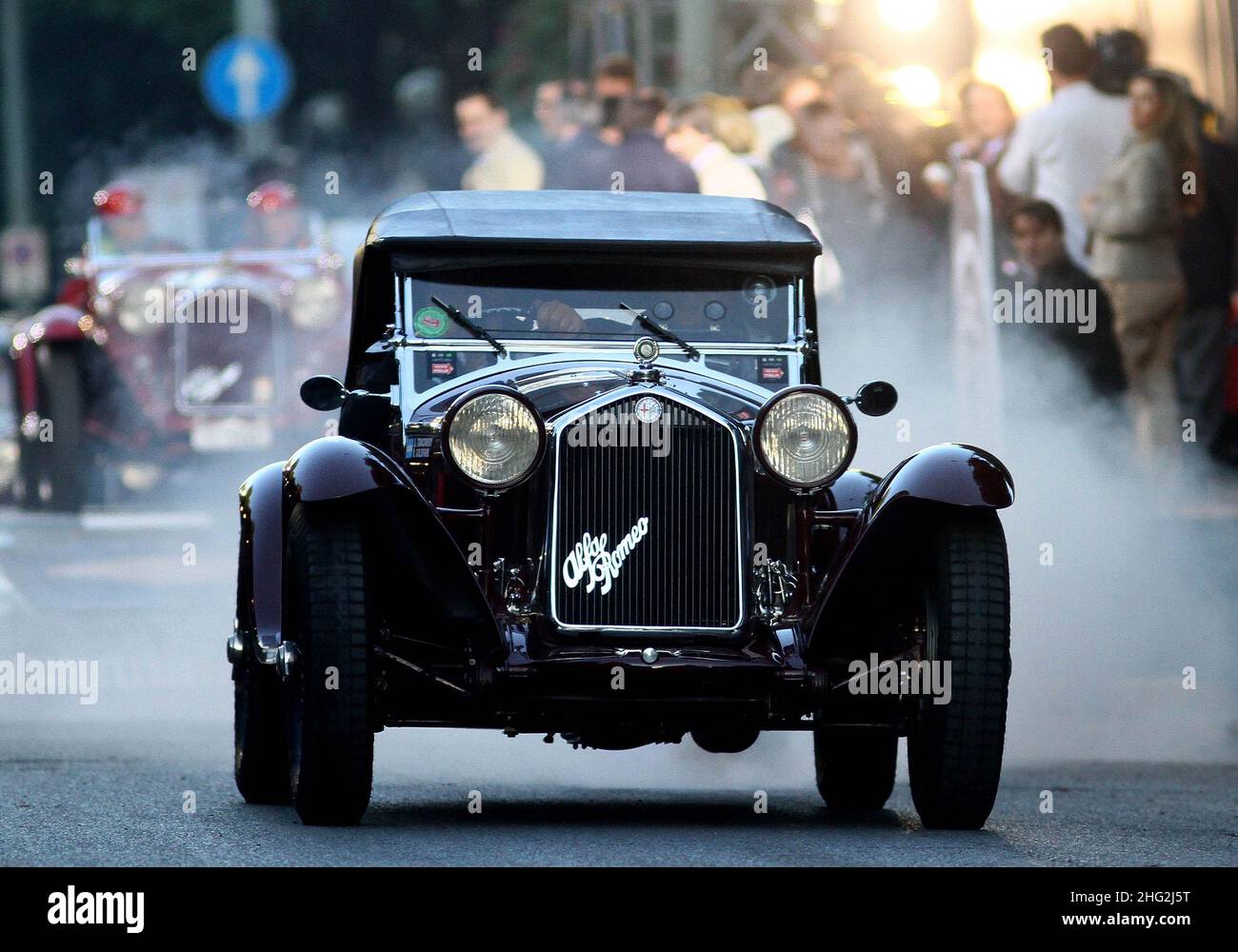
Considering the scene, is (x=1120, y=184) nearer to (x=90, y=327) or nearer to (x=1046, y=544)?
(x=1046, y=544)

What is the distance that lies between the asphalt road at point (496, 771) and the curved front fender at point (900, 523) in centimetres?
63

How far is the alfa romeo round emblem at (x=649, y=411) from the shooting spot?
743 centimetres

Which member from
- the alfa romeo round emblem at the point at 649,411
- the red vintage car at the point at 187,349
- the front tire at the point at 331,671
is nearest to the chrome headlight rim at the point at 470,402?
the alfa romeo round emblem at the point at 649,411

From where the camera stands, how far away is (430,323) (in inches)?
331

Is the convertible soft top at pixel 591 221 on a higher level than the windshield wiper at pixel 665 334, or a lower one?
higher

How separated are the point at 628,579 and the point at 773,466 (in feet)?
1.64

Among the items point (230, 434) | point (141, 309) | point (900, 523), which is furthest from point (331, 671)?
point (141, 309)

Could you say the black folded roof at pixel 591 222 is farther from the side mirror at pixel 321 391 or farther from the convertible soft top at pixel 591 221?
the side mirror at pixel 321 391

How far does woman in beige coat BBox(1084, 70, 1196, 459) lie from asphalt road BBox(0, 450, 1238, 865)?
3.77 ft

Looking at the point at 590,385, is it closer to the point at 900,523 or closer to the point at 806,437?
the point at 806,437

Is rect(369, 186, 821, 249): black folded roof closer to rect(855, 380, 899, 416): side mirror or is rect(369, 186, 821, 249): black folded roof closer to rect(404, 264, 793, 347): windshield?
rect(404, 264, 793, 347): windshield

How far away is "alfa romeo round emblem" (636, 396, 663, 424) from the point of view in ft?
24.4
